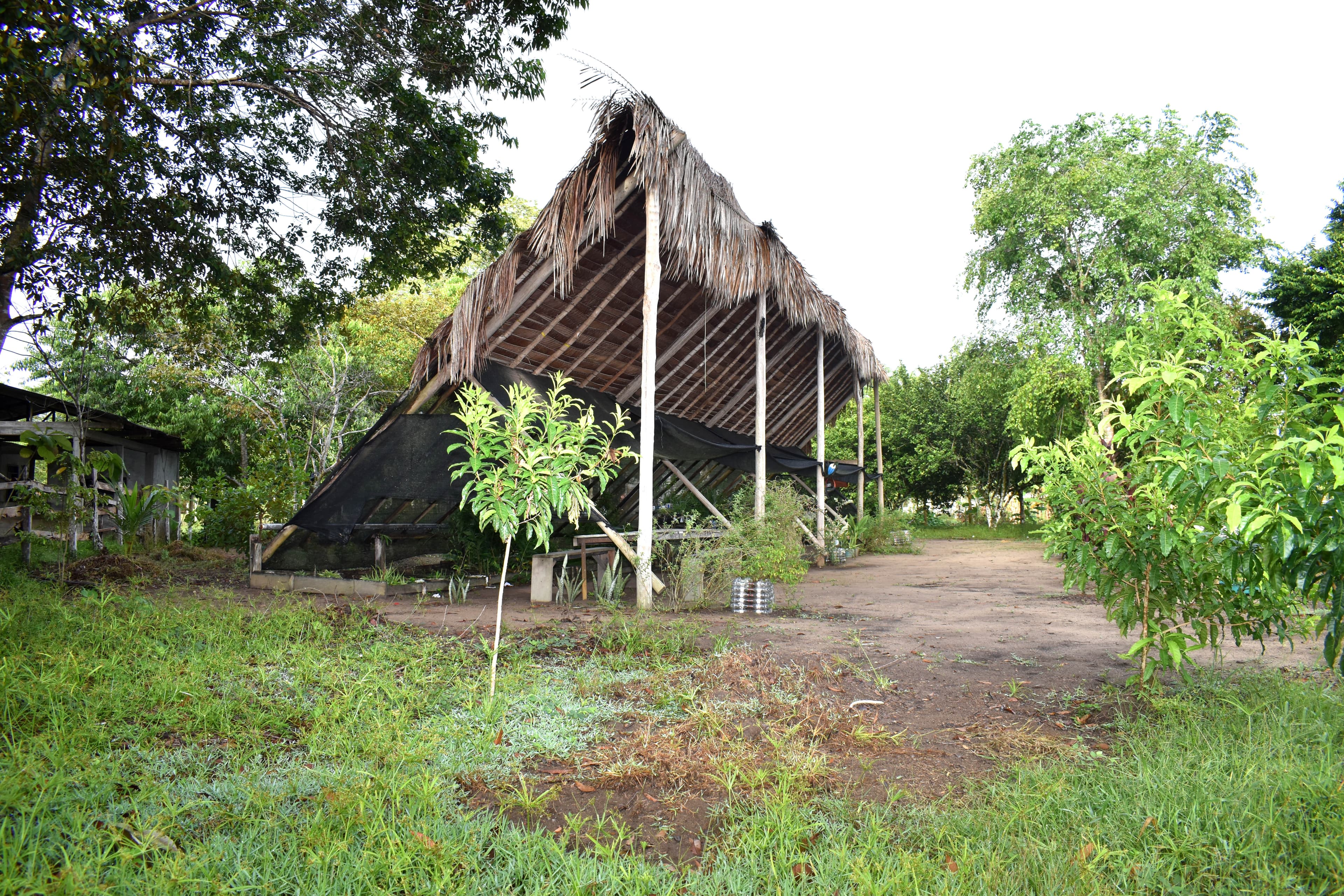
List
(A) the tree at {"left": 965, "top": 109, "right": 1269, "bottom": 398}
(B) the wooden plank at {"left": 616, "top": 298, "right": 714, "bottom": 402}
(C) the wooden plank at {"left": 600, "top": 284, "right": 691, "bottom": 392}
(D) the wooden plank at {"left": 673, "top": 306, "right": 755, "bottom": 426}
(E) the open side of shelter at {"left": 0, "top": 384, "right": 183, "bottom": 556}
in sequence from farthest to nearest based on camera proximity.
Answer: (A) the tree at {"left": 965, "top": 109, "right": 1269, "bottom": 398} < (D) the wooden plank at {"left": 673, "top": 306, "right": 755, "bottom": 426} < (B) the wooden plank at {"left": 616, "top": 298, "right": 714, "bottom": 402} < (C) the wooden plank at {"left": 600, "top": 284, "right": 691, "bottom": 392} < (E) the open side of shelter at {"left": 0, "top": 384, "right": 183, "bottom": 556}

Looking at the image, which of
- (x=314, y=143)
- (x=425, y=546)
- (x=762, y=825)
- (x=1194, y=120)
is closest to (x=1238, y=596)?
(x=762, y=825)

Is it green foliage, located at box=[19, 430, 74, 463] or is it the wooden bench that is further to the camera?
the wooden bench

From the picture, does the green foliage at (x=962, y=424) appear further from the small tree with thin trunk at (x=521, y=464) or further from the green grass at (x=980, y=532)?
the small tree with thin trunk at (x=521, y=464)

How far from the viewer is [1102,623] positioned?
5594 mm

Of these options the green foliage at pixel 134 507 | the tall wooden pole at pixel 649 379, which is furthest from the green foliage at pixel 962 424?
the green foliage at pixel 134 507

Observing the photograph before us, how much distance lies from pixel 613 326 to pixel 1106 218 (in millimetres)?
15102

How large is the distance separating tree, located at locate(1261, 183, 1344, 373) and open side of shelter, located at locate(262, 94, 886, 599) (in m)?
12.2

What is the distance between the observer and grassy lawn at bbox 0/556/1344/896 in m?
1.84

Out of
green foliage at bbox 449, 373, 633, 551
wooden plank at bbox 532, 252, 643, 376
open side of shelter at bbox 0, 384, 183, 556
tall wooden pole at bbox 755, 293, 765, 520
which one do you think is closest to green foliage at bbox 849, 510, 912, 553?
tall wooden pole at bbox 755, 293, 765, 520

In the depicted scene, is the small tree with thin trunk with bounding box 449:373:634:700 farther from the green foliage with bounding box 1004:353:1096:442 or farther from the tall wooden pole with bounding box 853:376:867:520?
Answer: the green foliage with bounding box 1004:353:1096:442

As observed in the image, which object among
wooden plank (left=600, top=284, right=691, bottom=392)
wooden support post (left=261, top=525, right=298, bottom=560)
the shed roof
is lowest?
wooden support post (left=261, top=525, right=298, bottom=560)

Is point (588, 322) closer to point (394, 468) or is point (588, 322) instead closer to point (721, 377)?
point (394, 468)

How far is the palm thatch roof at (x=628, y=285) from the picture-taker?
6.18 m

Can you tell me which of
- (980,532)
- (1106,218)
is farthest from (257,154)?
(980,532)
